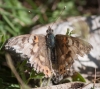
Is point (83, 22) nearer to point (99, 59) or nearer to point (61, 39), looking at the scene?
point (99, 59)

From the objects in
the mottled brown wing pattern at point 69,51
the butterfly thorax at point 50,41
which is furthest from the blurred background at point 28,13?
the mottled brown wing pattern at point 69,51

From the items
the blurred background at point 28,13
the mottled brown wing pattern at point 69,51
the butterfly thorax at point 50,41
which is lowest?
the mottled brown wing pattern at point 69,51

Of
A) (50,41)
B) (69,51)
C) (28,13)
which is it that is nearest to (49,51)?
(50,41)

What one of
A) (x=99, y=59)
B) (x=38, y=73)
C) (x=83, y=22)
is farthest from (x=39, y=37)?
(x=83, y=22)

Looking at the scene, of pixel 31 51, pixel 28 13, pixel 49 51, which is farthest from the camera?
pixel 28 13

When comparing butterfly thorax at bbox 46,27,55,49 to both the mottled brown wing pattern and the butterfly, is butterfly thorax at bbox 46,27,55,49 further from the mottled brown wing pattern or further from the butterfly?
the mottled brown wing pattern

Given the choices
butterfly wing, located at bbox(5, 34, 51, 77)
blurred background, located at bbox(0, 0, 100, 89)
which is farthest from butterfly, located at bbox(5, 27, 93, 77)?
blurred background, located at bbox(0, 0, 100, 89)

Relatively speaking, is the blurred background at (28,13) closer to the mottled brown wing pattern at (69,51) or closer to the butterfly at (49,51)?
the butterfly at (49,51)

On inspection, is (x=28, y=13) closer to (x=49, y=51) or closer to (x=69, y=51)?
(x=49, y=51)
